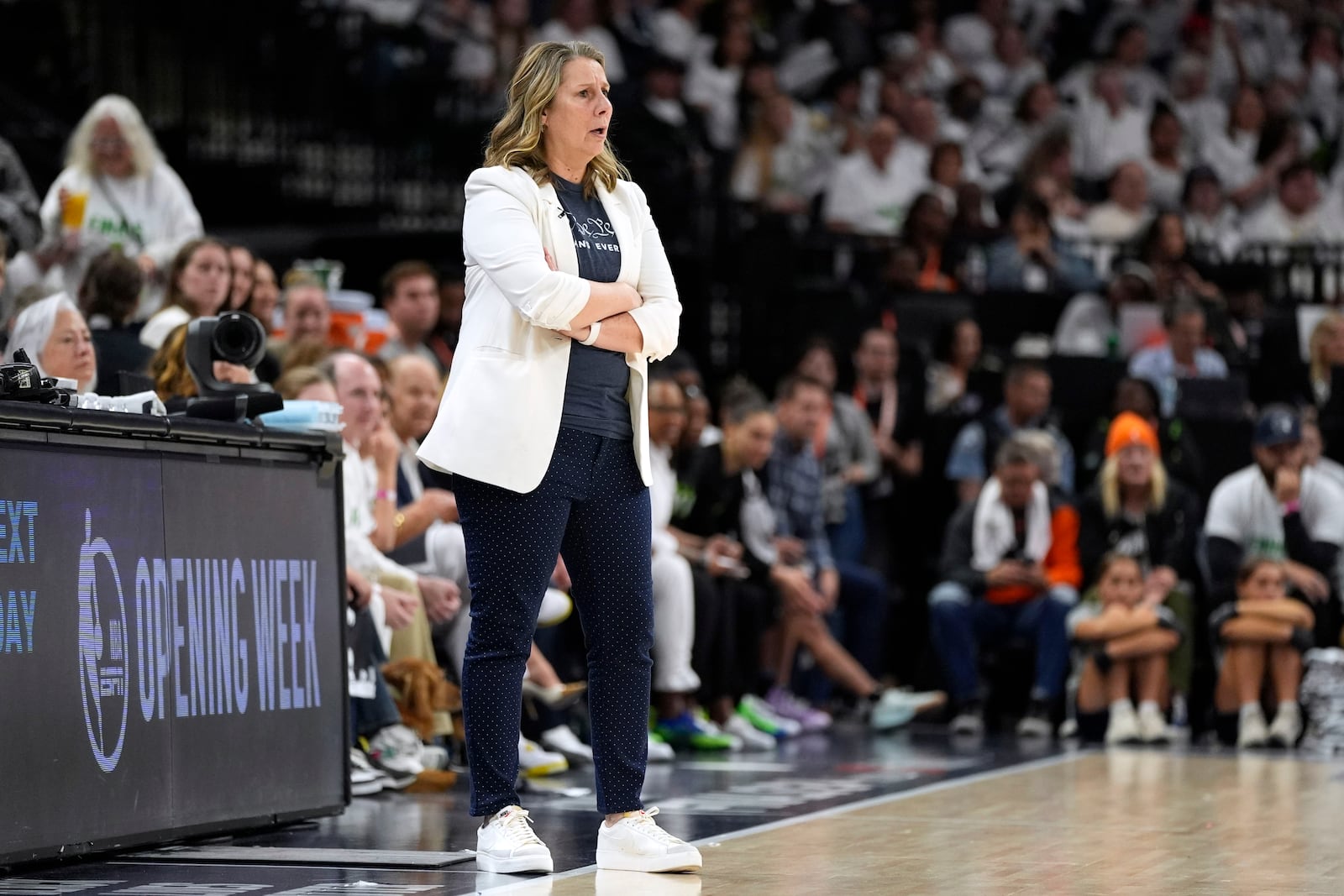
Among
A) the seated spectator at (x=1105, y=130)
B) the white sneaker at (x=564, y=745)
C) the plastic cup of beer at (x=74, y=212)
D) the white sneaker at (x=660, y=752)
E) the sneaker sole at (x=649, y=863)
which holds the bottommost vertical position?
the white sneaker at (x=660, y=752)

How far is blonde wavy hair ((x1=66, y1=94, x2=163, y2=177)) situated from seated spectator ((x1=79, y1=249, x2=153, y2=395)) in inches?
48.7

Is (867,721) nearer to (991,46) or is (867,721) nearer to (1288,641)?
(1288,641)

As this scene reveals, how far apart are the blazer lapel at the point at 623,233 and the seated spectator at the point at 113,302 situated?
3.23 metres

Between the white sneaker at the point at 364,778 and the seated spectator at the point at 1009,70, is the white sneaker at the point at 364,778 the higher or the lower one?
the lower one

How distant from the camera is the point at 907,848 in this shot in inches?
213

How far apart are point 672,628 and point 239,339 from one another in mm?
3094

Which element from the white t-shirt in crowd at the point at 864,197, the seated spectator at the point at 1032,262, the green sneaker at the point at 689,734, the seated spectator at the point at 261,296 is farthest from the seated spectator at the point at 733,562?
the white t-shirt in crowd at the point at 864,197

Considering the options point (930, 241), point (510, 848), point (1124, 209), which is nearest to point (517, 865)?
point (510, 848)

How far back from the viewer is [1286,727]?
916 centimetres

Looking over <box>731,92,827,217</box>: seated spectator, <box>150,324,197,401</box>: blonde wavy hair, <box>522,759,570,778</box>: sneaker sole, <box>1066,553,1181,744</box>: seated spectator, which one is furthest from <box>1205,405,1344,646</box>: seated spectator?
<box>150,324,197,401</box>: blonde wavy hair

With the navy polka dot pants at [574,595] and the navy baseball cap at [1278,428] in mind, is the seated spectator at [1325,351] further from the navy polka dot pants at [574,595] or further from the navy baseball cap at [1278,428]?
the navy polka dot pants at [574,595]

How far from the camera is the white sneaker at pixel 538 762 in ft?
23.4

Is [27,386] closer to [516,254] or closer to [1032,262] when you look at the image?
[516,254]

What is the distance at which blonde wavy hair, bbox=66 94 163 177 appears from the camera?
8969 mm
